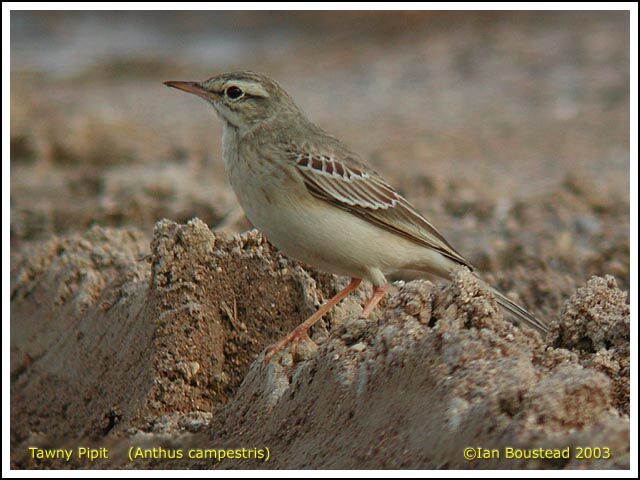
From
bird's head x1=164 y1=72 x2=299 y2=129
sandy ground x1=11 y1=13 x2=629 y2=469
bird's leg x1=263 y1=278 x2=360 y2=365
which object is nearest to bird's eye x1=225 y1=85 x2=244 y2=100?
bird's head x1=164 y1=72 x2=299 y2=129

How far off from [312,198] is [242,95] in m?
1.06

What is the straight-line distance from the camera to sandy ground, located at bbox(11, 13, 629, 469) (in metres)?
4.90

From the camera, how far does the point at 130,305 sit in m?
7.12

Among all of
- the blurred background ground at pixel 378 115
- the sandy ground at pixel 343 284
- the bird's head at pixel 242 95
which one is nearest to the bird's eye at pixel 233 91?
the bird's head at pixel 242 95

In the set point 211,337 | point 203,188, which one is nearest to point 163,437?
point 211,337

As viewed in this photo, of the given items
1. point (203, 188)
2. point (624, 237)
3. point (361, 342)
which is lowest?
point (361, 342)

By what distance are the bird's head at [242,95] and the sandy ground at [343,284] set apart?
839 millimetres

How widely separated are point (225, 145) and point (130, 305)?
4.19ft

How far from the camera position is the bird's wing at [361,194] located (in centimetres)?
665

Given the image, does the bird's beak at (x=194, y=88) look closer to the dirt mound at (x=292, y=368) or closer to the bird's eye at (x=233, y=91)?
the bird's eye at (x=233, y=91)

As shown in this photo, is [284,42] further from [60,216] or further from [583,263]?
[583,263]

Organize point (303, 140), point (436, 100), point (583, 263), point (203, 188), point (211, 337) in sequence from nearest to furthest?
point (211, 337) < point (303, 140) < point (583, 263) < point (203, 188) < point (436, 100)

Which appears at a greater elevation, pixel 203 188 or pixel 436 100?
pixel 436 100

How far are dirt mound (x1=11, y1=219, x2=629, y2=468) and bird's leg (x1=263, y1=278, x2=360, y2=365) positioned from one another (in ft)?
0.26
